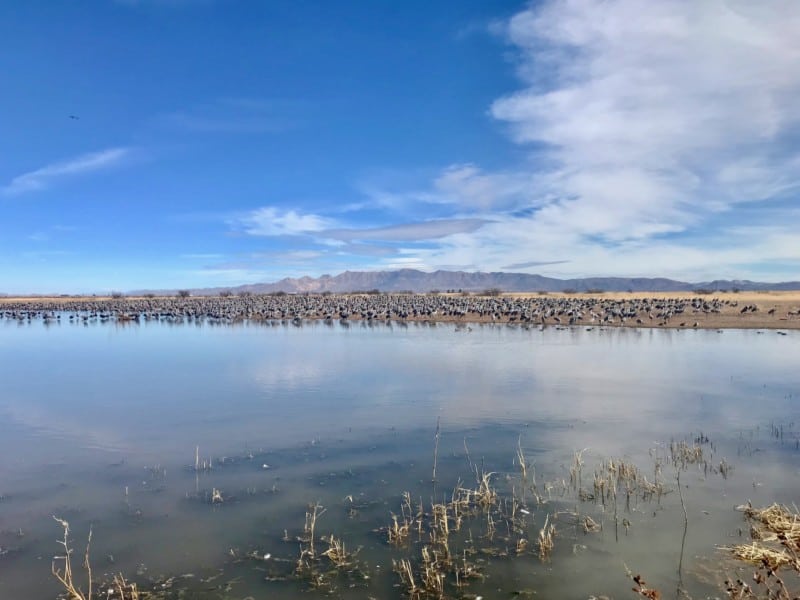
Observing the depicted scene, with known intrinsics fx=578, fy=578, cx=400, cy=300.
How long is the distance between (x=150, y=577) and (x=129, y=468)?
441 centimetres

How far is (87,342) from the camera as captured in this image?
33125 mm

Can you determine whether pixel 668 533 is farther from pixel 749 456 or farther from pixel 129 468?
pixel 129 468

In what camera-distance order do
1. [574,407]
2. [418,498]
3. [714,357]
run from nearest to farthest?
1. [418,498]
2. [574,407]
3. [714,357]

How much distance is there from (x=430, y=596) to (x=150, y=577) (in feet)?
10.9

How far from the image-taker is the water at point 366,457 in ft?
23.3

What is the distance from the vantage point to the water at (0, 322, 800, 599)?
23.3ft

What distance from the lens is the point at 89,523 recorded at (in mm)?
8281

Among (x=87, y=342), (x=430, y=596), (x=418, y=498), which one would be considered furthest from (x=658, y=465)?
(x=87, y=342)

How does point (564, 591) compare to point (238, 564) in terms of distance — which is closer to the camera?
point (564, 591)

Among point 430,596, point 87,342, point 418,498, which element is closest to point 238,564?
point 430,596

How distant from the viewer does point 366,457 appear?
36.6ft

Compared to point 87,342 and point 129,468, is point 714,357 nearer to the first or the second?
point 129,468

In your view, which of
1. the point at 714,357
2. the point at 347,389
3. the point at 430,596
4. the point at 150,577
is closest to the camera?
the point at 430,596

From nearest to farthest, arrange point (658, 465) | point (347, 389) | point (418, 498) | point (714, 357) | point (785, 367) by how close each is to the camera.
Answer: point (418, 498)
point (658, 465)
point (347, 389)
point (785, 367)
point (714, 357)
